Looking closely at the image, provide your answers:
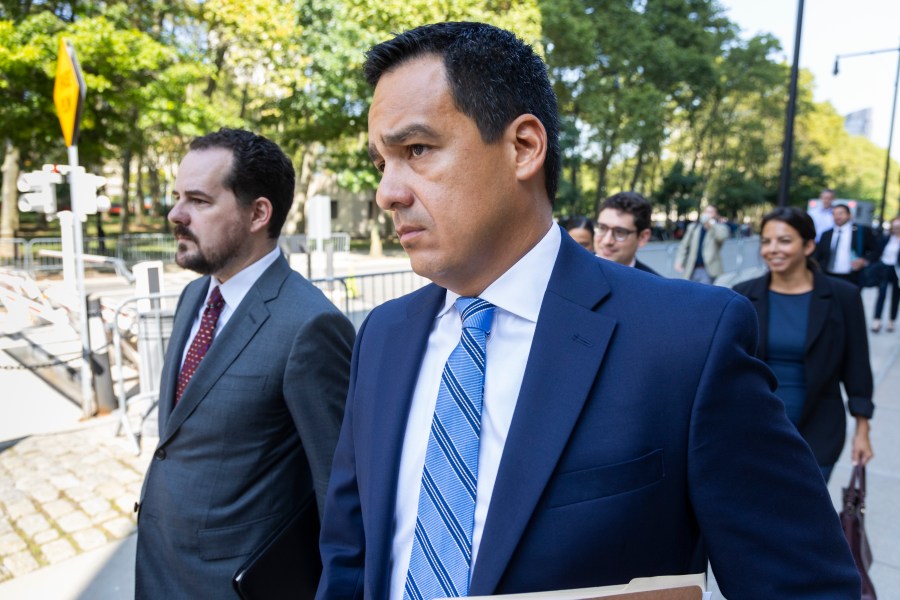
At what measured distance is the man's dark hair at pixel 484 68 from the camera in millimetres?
1229

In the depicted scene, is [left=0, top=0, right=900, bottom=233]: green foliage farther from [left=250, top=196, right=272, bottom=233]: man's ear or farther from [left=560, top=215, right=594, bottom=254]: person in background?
[left=250, top=196, right=272, bottom=233]: man's ear

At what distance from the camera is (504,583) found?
3.58 feet

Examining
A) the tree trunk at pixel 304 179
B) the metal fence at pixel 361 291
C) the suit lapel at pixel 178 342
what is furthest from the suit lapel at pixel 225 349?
the tree trunk at pixel 304 179

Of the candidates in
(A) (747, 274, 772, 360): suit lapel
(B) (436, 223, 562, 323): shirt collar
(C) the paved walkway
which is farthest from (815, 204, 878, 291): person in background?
(B) (436, 223, 562, 323): shirt collar

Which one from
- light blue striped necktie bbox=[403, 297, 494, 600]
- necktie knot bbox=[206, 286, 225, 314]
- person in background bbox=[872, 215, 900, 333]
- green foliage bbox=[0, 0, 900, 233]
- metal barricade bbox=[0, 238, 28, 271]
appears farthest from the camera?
metal barricade bbox=[0, 238, 28, 271]

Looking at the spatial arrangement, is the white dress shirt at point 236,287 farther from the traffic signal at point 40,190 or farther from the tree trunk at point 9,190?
the tree trunk at point 9,190

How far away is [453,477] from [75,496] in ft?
14.5

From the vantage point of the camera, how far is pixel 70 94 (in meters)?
5.73

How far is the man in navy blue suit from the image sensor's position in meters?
1.09

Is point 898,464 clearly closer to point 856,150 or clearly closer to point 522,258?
point 522,258

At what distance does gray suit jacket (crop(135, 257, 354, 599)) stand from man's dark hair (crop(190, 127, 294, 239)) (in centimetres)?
52

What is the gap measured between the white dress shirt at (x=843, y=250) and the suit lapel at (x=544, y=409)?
382 inches

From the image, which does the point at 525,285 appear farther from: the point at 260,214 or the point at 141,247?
the point at 141,247

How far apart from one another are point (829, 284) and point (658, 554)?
108 inches
